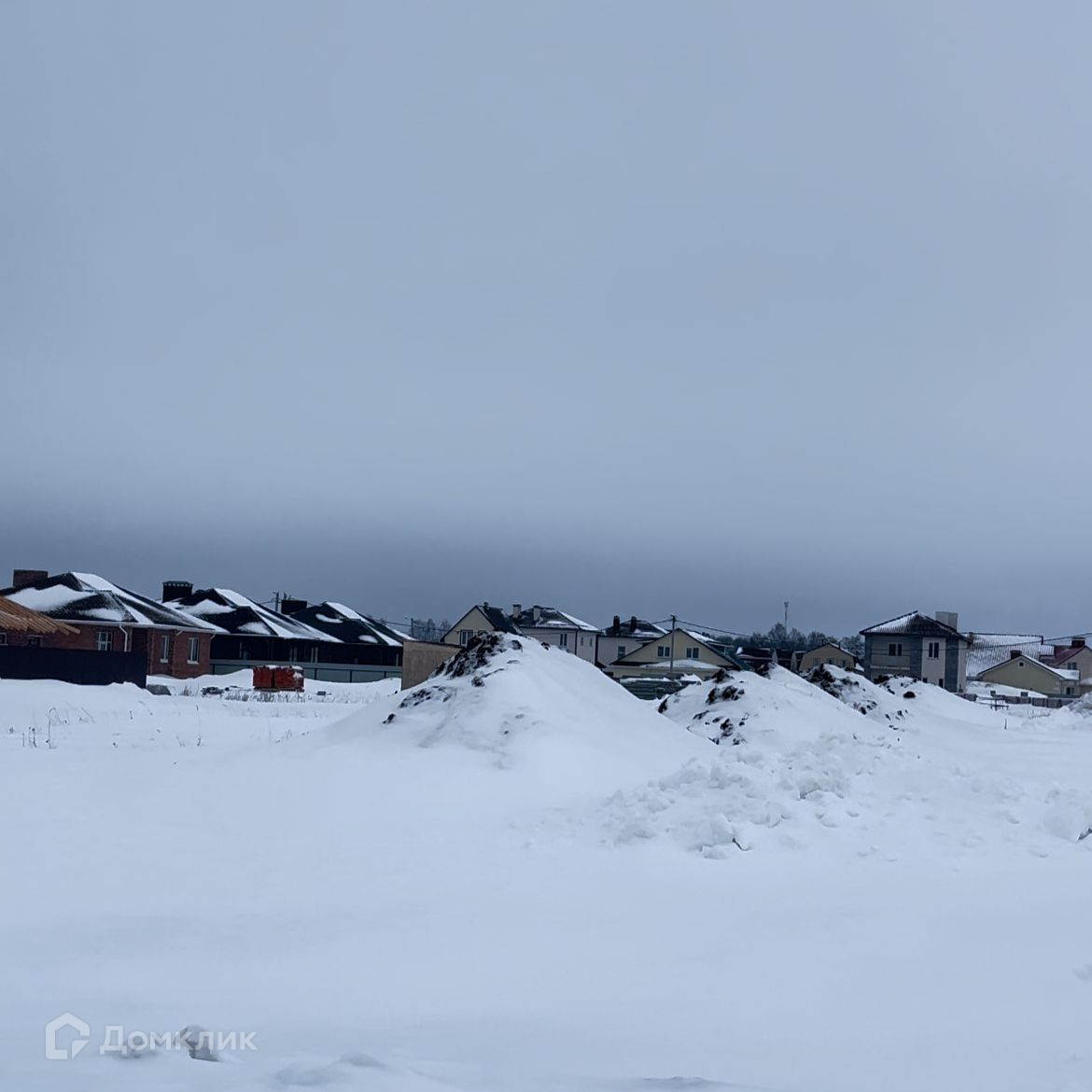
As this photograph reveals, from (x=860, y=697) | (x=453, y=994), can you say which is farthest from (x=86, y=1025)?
(x=860, y=697)

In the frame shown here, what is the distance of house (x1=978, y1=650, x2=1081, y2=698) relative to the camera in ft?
251

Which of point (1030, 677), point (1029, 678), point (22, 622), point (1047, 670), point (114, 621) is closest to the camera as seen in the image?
point (22, 622)

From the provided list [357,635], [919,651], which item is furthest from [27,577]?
[919,651]

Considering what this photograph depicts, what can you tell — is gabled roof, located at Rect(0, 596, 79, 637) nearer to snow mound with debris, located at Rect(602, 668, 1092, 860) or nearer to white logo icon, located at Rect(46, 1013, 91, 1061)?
snow mound with debris, located at Rect(602, 668, 1092, 860)

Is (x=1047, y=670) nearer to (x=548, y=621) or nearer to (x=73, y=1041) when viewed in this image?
(x=548, y=621)

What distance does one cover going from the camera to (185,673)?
47.3 m

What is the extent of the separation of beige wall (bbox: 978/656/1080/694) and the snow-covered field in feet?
234

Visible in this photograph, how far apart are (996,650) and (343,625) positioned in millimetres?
54216

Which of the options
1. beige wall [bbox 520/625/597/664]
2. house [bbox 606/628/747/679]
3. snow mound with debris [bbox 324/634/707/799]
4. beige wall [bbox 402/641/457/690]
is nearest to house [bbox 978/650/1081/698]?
house [bbox 606/628/747/679]

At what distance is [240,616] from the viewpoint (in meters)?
54.8

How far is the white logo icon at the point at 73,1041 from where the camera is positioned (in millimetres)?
4359

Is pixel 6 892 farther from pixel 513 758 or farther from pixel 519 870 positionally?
pixel 513 758

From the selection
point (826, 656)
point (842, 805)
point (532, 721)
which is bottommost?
point (826, 656)

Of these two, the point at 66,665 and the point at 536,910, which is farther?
the point at 66,665
